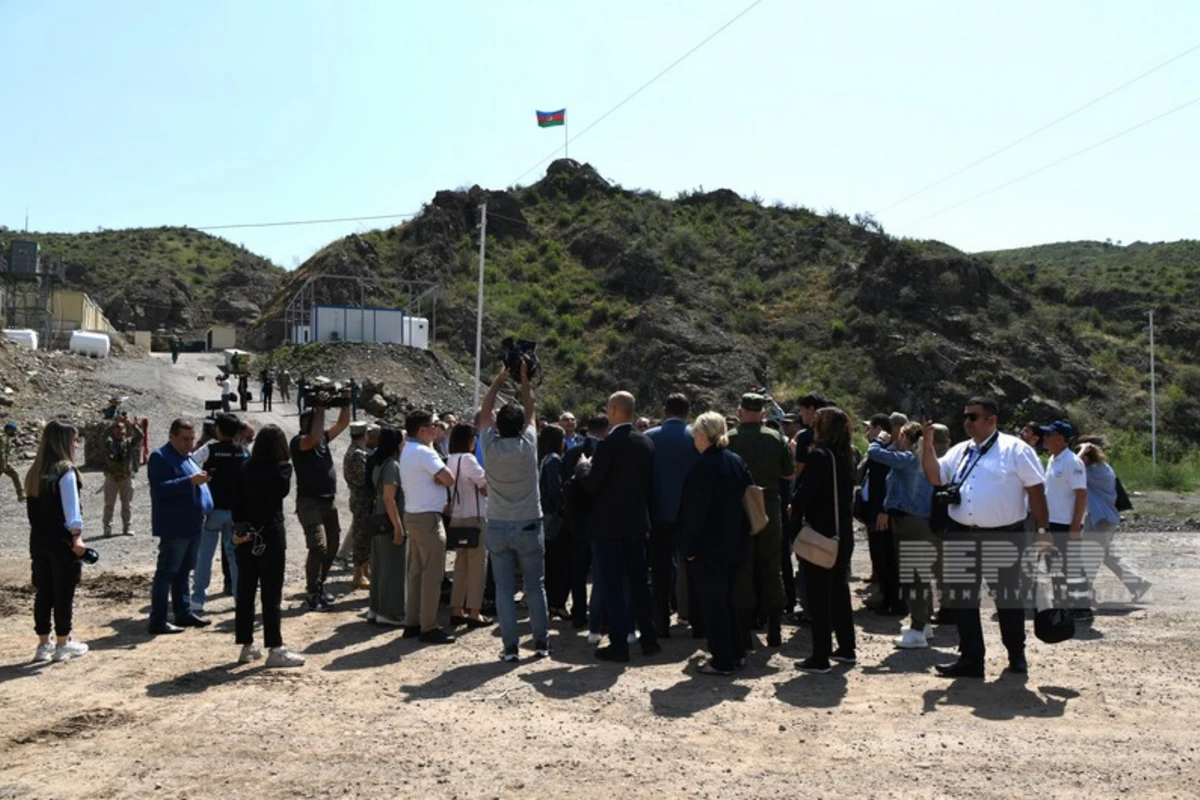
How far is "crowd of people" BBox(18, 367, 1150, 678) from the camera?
24.6 ft

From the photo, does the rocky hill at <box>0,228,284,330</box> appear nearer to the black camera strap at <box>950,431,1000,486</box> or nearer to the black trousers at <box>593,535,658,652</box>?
the black trousers at <box>593,535,658,652</box>

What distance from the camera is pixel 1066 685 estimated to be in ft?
23.5

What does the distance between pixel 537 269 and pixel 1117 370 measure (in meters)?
31.0

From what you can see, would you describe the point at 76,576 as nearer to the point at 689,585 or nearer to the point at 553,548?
the point at 553,548

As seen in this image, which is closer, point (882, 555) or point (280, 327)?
point (882, 555)

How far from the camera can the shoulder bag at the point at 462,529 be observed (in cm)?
871

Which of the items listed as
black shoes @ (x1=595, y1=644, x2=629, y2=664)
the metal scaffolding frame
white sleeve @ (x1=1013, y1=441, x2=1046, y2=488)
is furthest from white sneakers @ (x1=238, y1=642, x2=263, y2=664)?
the metal scaffolding frame

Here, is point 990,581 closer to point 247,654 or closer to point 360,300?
point 247,654

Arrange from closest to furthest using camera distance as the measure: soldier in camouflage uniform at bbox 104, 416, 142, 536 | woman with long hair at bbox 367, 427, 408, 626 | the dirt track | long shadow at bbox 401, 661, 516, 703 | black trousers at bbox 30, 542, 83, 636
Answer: the dirt track → long shadow at bbox 401, 661, 516, 703 → black trousers at bbox 30, 542, 83, 636 → woman with long hair at bbox 367, 427, 408, 626 → soldier in camouflage uniform at bbox 104, 416, 142, 536

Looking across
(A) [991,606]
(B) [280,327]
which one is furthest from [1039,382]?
(A) [991,606]

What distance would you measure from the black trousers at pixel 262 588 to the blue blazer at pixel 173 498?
4.52ft

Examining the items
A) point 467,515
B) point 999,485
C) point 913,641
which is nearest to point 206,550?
point 467,515

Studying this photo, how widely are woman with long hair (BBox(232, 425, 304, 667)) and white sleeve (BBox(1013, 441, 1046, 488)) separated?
5.11 m

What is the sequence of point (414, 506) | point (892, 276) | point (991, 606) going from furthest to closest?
point (892, 276), point (991, 606), point (414, 506)
